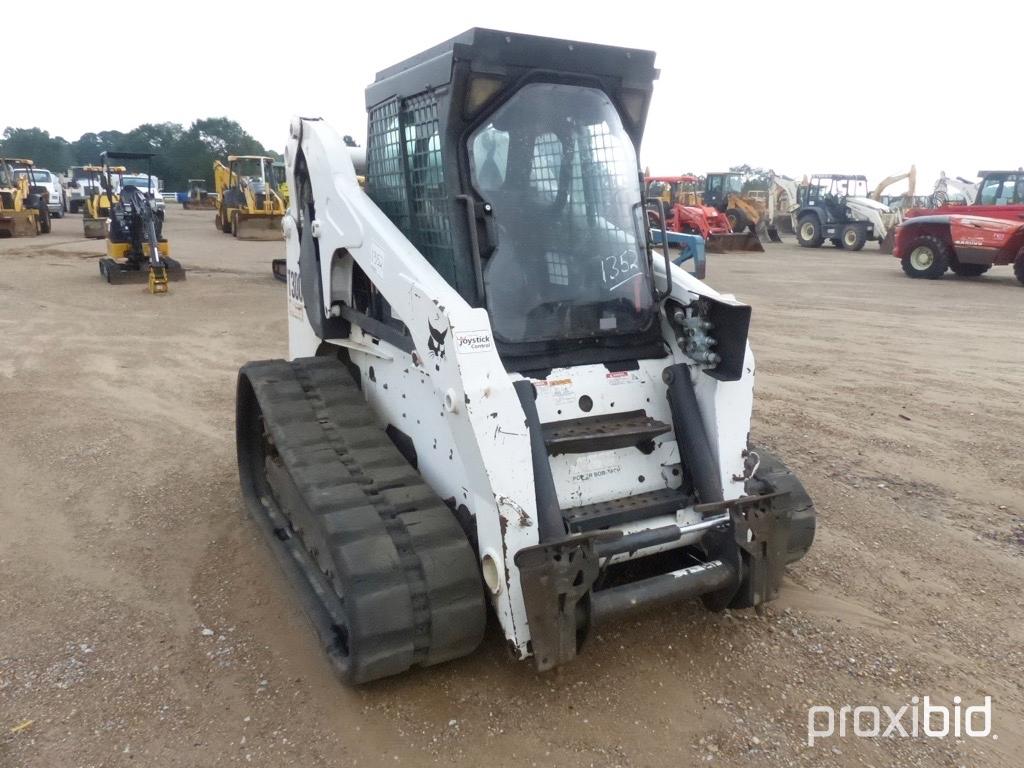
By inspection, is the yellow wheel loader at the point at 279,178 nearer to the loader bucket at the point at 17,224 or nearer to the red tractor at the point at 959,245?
the loader bucket at the point at 17,224

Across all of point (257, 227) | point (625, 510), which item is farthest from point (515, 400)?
point (257, 227)

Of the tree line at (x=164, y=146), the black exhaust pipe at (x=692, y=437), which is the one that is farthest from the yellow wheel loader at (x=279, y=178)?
the tree line at (x=164, y=146)

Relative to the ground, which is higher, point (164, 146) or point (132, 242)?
point (164, 146)

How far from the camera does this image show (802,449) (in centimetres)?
559

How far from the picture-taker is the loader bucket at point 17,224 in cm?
2058

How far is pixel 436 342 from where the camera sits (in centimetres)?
289

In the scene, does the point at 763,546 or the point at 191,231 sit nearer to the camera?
the point at 763,546

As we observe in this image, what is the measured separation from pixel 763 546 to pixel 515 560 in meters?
1.04

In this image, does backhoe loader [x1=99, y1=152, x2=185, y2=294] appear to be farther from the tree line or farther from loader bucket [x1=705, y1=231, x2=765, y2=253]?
the tree line

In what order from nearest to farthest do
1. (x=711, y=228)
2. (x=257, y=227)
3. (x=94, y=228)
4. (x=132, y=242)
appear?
(x=132, y=242) < (x=94, y=228) < (x=257, y=227) < (x=711, y=228)

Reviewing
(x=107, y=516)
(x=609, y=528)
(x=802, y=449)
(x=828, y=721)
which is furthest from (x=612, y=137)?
(x=107, y=516)

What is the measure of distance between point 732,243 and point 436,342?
21371mm

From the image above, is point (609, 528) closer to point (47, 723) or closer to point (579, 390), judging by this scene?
point (579, 390)

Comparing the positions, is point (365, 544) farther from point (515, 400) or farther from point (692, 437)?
point (692, 437)
